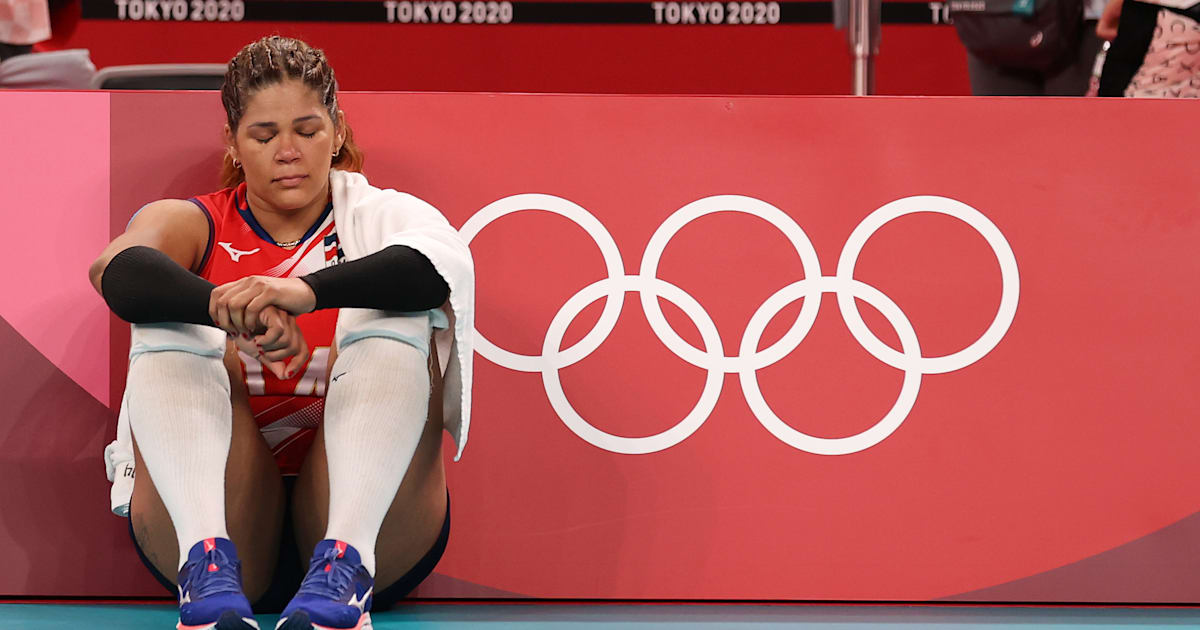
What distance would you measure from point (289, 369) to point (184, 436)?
0.16 meters

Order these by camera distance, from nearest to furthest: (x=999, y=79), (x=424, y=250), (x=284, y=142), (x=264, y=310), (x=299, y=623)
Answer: (x=299, y=623)
(x=264, y=310)
(x=424, y=250)
(x=284, y=142)
(x=999, y=79)

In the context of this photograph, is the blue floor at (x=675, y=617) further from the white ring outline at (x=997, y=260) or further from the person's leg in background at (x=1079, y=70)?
the person's leg in background at (x=1079, y=70)

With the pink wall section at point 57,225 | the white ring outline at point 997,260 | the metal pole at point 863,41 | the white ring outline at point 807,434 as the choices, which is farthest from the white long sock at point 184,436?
the metal pole at point 863,41

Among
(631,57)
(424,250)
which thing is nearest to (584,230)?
(424,250)

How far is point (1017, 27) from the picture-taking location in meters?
3.03

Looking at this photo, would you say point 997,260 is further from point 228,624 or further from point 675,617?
point 228,624

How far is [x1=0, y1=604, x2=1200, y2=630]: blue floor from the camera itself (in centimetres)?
181

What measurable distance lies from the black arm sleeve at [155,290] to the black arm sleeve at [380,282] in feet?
0.44

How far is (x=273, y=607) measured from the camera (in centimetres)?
183

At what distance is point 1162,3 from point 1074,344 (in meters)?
Answer: 1.12

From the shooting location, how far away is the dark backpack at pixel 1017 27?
9.91ft

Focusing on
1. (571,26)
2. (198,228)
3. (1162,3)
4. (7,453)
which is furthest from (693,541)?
(571,26)

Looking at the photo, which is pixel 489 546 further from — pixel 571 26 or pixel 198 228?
pixel 571 26

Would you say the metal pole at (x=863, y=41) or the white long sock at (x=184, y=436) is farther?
the metal pole at (x=863, y=41)
